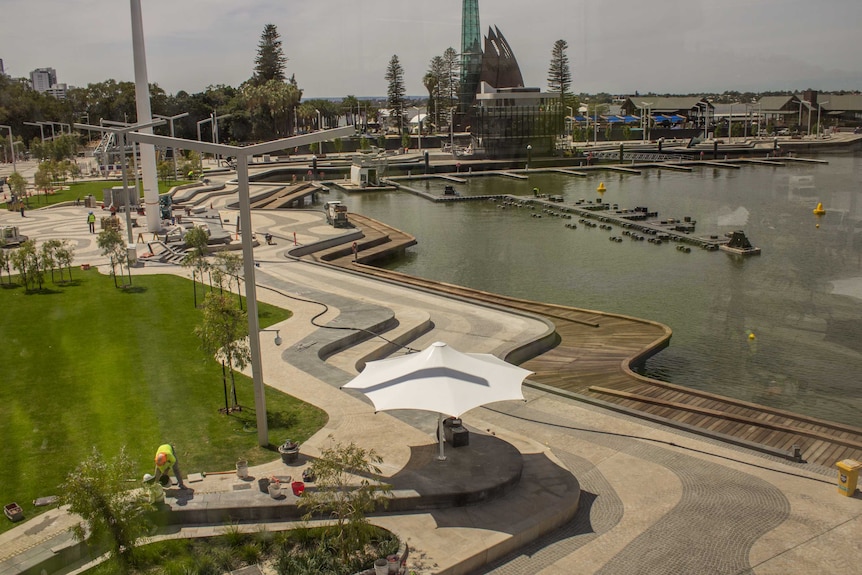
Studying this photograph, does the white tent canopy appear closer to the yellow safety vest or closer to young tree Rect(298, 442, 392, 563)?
young tree Rect(298, 442, 392, 563)

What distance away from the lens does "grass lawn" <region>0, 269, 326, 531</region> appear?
12555mm

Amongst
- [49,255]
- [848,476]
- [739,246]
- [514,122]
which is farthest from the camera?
[514,122]

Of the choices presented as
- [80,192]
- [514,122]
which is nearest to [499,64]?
[514,122]

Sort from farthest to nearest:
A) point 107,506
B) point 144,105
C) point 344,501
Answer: point 144,105, point 344,501, point 107,506

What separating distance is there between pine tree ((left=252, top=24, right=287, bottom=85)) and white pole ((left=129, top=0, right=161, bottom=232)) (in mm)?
56683

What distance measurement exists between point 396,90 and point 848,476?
4091 inches

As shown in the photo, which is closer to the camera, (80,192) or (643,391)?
(643,391)

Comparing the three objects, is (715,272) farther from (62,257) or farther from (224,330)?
(62,257)

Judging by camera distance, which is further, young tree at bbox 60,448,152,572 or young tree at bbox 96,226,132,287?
young tree at bbox 96,226,132,287

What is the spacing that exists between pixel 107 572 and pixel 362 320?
11.9m

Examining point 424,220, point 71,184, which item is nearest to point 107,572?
point 424,220

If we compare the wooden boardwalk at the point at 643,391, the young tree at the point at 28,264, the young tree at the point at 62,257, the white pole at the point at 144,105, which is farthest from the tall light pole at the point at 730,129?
the young tree at the point at 28,264

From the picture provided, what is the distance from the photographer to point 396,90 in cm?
10931

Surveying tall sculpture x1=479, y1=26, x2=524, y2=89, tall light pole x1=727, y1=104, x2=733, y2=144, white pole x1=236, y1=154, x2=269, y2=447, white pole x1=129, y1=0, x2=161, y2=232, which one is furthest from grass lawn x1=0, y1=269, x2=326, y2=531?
tall light pole x1=727, y1=104, x2=733, y2=144
